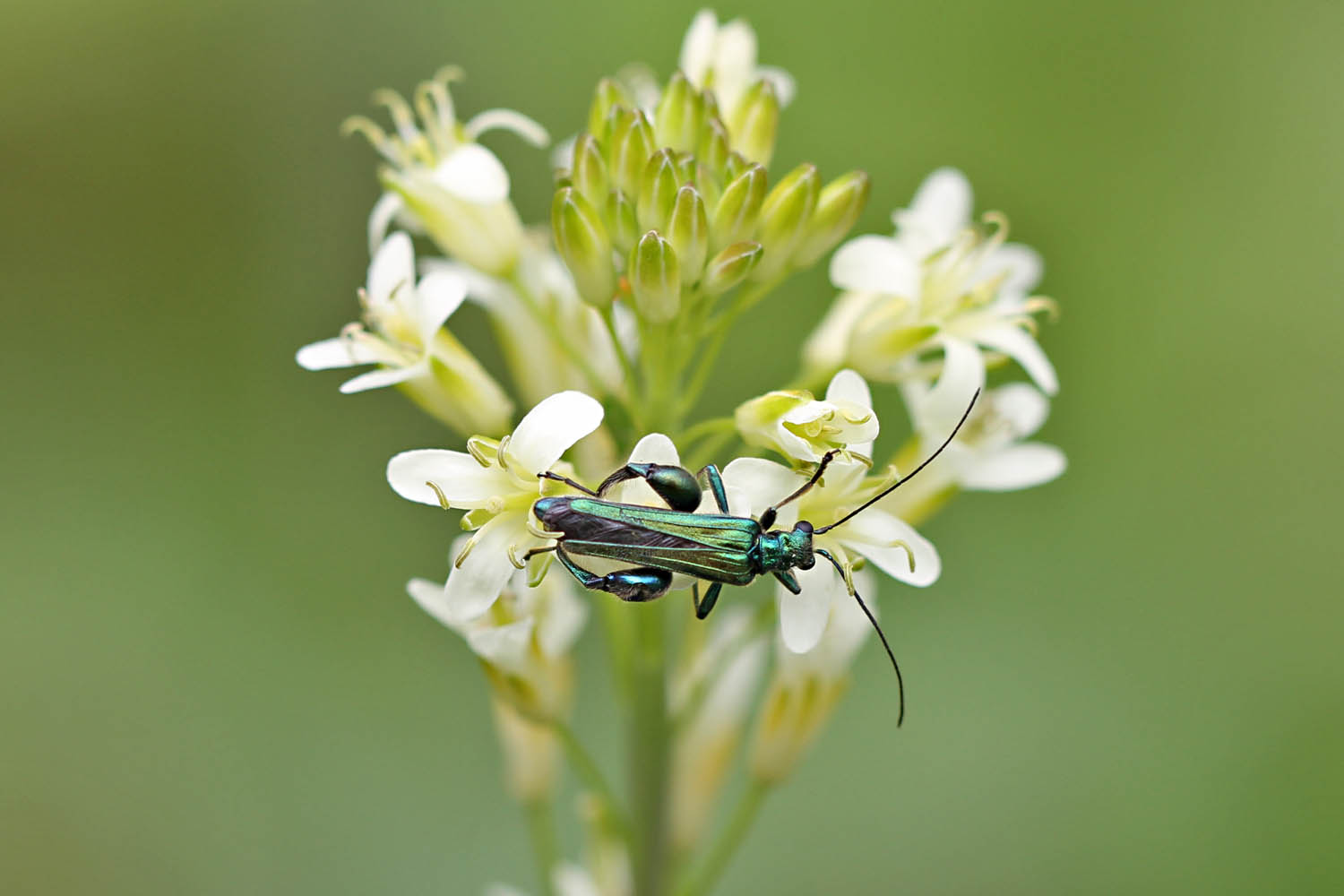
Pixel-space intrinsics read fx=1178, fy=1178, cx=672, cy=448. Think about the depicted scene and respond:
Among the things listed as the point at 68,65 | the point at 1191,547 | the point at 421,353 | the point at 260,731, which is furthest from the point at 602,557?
the point at 68,65

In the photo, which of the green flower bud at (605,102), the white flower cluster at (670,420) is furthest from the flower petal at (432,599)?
the green flower bud at (605,102)

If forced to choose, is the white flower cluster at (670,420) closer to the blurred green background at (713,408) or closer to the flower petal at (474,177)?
the flower petal at (474,177)

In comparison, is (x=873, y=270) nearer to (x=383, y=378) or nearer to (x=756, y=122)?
(x=756, y=122)

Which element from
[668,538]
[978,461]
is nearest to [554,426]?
[668,538]

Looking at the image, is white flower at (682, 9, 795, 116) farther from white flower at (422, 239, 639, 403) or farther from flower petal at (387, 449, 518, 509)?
flower petal at (387, 449, 518, 509)

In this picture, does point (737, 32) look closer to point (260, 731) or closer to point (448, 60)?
point (448, 60)
